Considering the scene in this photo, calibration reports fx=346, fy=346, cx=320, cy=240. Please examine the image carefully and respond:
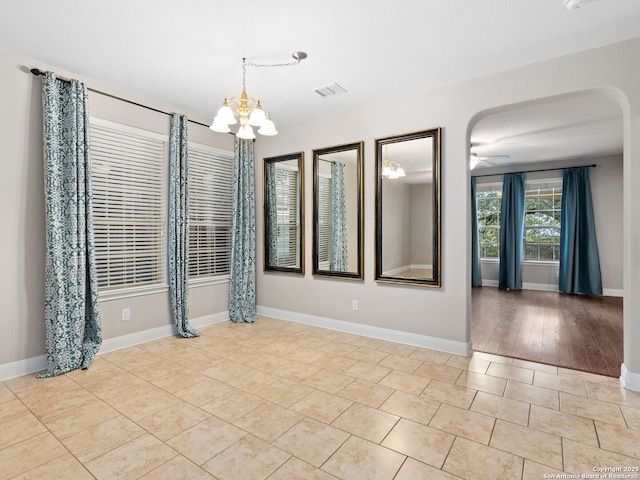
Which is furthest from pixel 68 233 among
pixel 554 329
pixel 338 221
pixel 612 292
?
pixel 612 292

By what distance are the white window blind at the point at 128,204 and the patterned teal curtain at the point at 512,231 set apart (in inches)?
273

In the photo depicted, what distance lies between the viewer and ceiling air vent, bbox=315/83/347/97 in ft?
11.7

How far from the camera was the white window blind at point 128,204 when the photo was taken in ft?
11.6

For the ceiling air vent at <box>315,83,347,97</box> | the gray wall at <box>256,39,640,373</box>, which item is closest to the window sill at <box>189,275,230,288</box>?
the gray wall at <box>256,39,640,373</box>

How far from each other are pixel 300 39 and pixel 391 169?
1751 mm

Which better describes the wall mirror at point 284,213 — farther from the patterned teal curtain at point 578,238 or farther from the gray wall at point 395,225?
the patterned teal curtain at point 578,238

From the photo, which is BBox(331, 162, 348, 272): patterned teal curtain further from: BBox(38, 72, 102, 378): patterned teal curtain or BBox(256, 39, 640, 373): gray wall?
BBox(38, 72, 102, 378): patterned teal curtain

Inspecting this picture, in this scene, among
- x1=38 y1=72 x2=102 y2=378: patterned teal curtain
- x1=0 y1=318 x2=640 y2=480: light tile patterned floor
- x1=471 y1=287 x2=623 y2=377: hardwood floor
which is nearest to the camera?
x1=0 y1=318 x2=640 y2=480: light tile patterned floor

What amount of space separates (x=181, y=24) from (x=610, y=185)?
25.8 feet

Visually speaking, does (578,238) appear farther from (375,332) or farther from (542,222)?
(375,332)

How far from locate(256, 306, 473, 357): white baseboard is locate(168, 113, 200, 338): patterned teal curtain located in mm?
1207

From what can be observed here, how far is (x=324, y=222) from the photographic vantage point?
4.49 metres

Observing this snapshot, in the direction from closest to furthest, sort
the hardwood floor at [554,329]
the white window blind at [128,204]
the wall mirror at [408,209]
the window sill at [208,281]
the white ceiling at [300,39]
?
the white ceiling at [300,39], the hardwood floor at [554,329], the white window blind at [128,204], the wall mirror at [408,209], the window sill at [208,281]

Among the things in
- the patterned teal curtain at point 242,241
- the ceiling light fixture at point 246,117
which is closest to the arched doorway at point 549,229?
the ceiling light fixture at point 246,117
